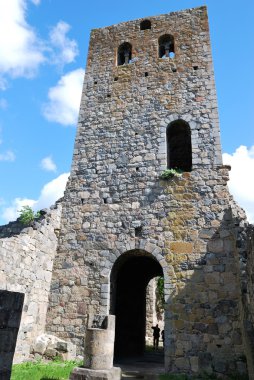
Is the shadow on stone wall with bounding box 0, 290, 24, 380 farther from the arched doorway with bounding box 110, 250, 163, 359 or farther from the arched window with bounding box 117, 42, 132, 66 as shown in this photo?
A: the arched window with bounding box 117, 42, 132, 66

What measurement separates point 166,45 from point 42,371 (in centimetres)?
1137

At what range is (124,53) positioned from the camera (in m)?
13.0

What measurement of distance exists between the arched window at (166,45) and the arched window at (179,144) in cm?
300

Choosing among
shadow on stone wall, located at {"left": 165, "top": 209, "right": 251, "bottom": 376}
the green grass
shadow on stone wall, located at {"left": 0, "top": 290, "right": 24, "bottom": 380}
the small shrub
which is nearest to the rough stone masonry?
shadow on stone wall, located at {"left": 165, "top": 209, "right": 251, "bottom": 376}

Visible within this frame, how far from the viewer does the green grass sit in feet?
20.7

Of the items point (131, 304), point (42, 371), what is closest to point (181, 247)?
point (42, 371)

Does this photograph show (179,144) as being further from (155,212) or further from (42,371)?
(42,371)

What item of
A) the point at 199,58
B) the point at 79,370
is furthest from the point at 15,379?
the point at 199,58

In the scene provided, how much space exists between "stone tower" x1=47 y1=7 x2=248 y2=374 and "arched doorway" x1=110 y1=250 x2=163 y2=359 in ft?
0.19

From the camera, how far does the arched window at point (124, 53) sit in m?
12.8

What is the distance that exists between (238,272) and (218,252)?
82 centimetres

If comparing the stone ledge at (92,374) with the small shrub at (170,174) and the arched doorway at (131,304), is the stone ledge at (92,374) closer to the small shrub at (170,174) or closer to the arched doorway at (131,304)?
the arched doorway at (131,304)

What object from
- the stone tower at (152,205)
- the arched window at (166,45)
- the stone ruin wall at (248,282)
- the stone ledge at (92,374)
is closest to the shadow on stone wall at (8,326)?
the stone ledge at (92,374)

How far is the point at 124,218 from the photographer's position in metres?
9.60
